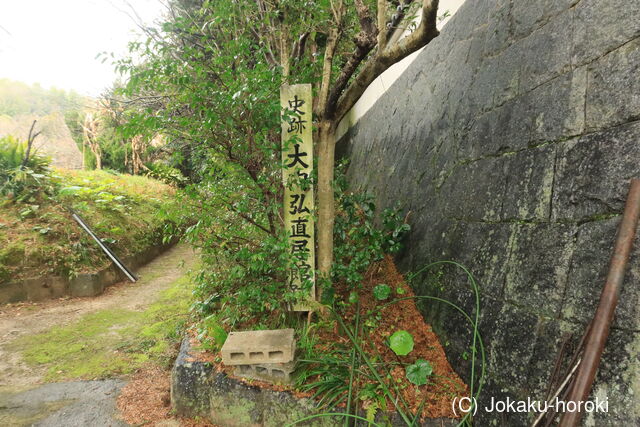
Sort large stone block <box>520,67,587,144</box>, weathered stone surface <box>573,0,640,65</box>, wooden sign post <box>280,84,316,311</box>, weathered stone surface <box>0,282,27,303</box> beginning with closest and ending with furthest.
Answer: weathered stone surface <box>573,0,640,65</box>, large stone block <box>520,67,587,144</box>, wooden sign post <box>280,84,316,311</box>, weathered stone surface <box>0,282,27,303</box>

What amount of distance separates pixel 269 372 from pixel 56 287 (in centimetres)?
506

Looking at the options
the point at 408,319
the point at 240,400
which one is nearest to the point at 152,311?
the point at 240,400

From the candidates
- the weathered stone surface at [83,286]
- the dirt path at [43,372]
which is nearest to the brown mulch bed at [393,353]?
the dirt path at [43,372]

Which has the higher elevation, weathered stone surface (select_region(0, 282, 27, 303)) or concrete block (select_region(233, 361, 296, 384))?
concrete block (select_region(233, 361, 296, 384))

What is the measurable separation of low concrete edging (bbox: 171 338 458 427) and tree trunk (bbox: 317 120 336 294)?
1017mm

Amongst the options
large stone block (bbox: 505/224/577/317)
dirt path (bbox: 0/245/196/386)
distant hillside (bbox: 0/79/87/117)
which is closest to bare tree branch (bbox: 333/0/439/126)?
large stone block (bbox: 505/224/577/317)

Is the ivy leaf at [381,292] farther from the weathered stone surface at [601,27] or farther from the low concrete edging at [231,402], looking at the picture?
the weathered stone surface at [601,27]

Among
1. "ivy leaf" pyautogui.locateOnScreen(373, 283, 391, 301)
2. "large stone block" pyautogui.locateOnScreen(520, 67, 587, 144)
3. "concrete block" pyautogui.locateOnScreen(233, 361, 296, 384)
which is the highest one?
"large stone block" pyautogui.locateOnScreen(520, 67, 587, 144)

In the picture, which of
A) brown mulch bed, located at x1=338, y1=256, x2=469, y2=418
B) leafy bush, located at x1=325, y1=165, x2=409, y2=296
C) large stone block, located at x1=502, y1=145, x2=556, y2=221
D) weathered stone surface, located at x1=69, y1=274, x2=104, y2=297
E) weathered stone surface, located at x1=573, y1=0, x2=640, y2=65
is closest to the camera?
weathered stone surface, located at x1=573, y1=0, x2=640, y2=65

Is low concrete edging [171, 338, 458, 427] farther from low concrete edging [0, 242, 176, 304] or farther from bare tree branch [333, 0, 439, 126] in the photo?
low concrete edging [0, 242, 176, 304]

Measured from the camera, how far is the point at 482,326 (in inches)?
83.4

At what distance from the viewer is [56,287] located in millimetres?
5375

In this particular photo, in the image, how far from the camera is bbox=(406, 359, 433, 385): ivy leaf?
218 centimetres

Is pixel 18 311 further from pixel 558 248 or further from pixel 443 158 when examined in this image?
pixel 558 248
